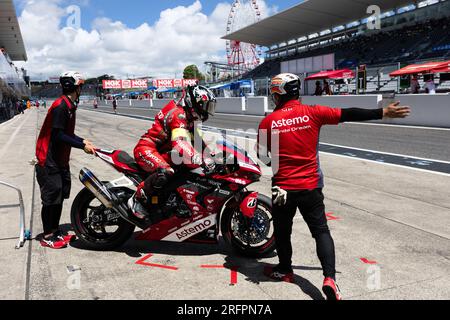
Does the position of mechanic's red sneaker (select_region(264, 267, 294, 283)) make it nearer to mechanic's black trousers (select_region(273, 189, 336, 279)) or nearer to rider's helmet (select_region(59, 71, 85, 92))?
mechanic's black trousers (select_region(273, 189, 336, 279))

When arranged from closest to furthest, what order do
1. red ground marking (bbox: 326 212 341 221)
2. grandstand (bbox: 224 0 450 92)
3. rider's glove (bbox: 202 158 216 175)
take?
rider's glove (bbox: 202 158 216 175)
red ground marking (bbox: 326 212 341 221)
grandstand (bbox: 224 0 450 92)

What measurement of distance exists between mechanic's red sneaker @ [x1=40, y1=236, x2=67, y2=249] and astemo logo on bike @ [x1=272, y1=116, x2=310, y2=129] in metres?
2.86

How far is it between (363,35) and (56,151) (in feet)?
165

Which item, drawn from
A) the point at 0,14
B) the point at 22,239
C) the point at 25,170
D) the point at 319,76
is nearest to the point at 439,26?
the point at 319,76

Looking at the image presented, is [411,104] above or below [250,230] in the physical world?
above

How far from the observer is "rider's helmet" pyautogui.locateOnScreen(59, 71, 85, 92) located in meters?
4.52

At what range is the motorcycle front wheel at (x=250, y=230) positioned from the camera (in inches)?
161

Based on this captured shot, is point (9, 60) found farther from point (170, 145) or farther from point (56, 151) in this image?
point (170, 145)

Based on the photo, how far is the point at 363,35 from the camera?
4888cm

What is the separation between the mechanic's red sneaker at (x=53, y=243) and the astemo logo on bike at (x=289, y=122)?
9.39 ft

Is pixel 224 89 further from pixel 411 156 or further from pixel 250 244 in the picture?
pixel 250 244

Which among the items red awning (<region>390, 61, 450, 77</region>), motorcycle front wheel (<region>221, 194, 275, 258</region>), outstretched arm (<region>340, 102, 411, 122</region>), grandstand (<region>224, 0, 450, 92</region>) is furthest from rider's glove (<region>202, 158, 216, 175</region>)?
grandstand (<region>224, 0, 450, 92</region>)

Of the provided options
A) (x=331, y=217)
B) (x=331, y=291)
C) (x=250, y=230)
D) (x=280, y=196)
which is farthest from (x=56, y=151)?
(x=331, y=217)

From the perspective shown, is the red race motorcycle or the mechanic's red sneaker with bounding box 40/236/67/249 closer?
the red race motorcycle
